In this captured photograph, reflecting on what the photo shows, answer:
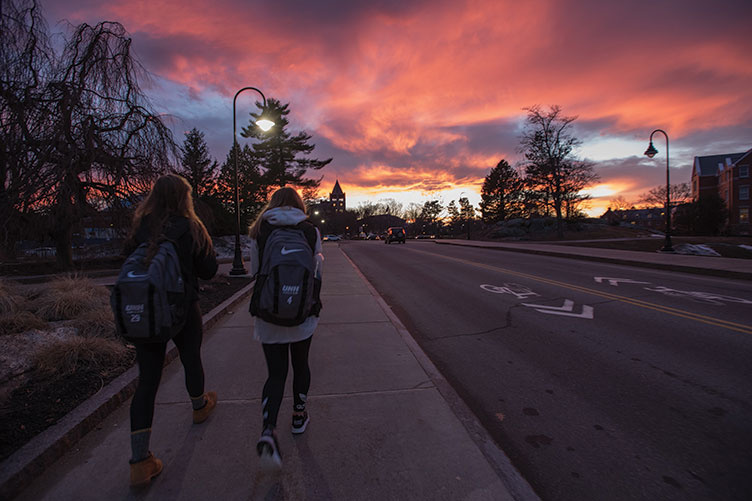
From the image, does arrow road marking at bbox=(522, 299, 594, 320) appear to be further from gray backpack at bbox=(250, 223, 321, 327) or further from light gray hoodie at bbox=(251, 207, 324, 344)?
gray backpack at bbox=(250, 223, 321, 327)

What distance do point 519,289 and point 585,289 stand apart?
152cm

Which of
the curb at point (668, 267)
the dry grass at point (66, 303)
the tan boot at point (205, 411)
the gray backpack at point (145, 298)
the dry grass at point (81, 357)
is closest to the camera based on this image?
the gray backpack at point (145, 298)

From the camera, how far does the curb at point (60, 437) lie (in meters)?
2.22

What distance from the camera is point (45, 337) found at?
4691 mm

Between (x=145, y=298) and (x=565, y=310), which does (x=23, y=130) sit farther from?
(x=565, y=310)

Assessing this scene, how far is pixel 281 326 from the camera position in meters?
2.45

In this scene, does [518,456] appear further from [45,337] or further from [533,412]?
[45,337]

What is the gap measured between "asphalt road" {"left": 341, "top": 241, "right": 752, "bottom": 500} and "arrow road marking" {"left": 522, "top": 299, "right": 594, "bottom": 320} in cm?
3

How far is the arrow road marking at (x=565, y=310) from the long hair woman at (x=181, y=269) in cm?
592

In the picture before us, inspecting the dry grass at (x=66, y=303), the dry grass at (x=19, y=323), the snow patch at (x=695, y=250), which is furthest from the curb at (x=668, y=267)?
the dry grass at (x=19, y=323)

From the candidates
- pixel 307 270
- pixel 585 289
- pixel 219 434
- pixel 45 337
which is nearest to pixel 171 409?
pixel 219 434

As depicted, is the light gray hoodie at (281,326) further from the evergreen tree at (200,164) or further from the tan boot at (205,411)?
the evergreen tree at (200,164)

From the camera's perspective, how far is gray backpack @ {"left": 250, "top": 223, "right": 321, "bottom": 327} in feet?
7.59

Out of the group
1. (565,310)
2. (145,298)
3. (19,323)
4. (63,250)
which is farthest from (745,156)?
(63,250)
